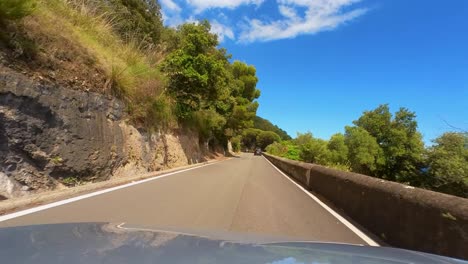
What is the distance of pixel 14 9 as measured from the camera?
11148mm

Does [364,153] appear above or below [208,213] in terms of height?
above

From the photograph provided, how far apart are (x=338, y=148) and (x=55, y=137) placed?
50.5m

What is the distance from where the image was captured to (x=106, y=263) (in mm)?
2701

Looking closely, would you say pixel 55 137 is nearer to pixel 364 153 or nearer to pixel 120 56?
pixel 120 56

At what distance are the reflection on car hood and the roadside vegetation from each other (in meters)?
9.41

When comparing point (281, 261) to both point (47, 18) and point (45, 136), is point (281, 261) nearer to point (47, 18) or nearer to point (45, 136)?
point (45, 136)

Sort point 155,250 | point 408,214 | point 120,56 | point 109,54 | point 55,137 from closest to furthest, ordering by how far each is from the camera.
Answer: point 155,250 < point 408,214 < point 55,137 < point 109,54 < point 120,56

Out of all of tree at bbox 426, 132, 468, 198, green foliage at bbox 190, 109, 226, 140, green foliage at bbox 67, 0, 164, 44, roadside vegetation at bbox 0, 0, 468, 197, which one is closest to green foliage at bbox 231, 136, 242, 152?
roadside vegetation at bbox 0, 0, 468, 197

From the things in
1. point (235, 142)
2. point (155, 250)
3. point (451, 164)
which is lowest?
point (155, 250)

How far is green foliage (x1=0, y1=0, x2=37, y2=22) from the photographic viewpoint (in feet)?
36.1

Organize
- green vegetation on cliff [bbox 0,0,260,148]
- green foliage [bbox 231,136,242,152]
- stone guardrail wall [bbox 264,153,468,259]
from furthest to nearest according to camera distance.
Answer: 1. green foliage [bbox 231,136,242,152]
2. green vegetation on cliff [bbox 0,0,260,148]
3. stone guardrail wall [bbox 264,153,468,259]

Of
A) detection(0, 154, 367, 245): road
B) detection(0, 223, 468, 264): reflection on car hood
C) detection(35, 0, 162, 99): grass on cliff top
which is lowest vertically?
detection(0, 154, 367, 245): road

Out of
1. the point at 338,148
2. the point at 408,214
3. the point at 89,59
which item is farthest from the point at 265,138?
the point at 408,214

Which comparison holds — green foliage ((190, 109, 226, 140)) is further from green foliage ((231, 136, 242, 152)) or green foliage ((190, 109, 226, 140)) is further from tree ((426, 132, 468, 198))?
green foliage ((231, 136, 242, 152))
